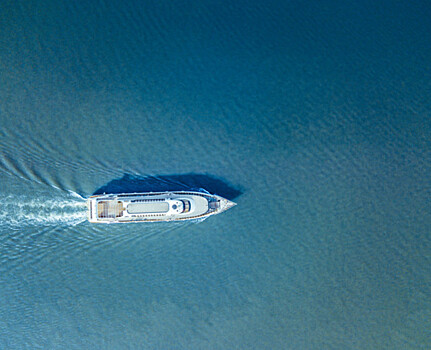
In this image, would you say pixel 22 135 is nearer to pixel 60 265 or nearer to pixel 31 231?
pixel 31 231

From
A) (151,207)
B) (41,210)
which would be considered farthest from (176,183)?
(41,210)

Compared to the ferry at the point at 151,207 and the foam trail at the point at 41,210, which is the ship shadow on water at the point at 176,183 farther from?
the foam trail at the point at 41,210

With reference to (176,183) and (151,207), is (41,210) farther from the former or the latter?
(176,183)

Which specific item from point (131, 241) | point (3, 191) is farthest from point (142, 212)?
point (3, 191)

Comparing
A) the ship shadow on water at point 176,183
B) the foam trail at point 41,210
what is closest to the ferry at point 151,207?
the ship shadow on water at point 176,183

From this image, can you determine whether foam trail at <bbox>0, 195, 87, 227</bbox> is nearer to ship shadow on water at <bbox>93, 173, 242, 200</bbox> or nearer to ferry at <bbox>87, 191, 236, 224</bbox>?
ferry at <bbox>87, 191, 236, 224</bbox>

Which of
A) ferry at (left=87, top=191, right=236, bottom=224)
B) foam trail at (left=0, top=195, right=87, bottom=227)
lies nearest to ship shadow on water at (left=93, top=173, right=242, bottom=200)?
ferry at (left=87, top=191, right=236, bottom=224)
